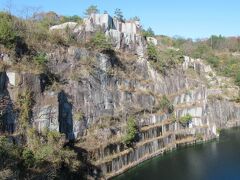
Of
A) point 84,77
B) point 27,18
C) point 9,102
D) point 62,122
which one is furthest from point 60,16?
point 9,102

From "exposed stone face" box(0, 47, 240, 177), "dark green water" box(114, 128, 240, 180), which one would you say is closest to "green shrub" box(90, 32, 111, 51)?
"exposed stone face" box(0, 47, 240, 177)

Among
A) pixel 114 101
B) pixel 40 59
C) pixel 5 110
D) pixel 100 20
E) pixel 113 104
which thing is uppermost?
pixel 100 20

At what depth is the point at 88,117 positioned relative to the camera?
3878 cm

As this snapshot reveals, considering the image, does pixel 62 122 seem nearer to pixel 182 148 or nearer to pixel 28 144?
pixel 28 144

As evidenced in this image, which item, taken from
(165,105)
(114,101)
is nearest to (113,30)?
(165,105)

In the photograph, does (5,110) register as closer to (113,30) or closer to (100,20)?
(100,20)

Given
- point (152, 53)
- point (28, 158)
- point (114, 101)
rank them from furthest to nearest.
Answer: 1. point (152, 53)
2. point (114, 101)
3. point (28, 158)

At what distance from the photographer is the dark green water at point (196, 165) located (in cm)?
3672

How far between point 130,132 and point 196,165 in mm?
7917

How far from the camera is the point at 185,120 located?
53844 millimetres

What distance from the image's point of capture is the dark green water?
120ft

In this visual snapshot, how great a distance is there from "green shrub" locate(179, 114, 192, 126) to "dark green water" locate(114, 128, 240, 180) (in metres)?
4.28

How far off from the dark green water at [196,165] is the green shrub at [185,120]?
14.0ft

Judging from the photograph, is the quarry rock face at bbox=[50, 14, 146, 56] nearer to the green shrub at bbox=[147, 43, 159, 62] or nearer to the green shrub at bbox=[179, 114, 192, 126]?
the green shrub at bbox=[147, 43, 159, 62]
